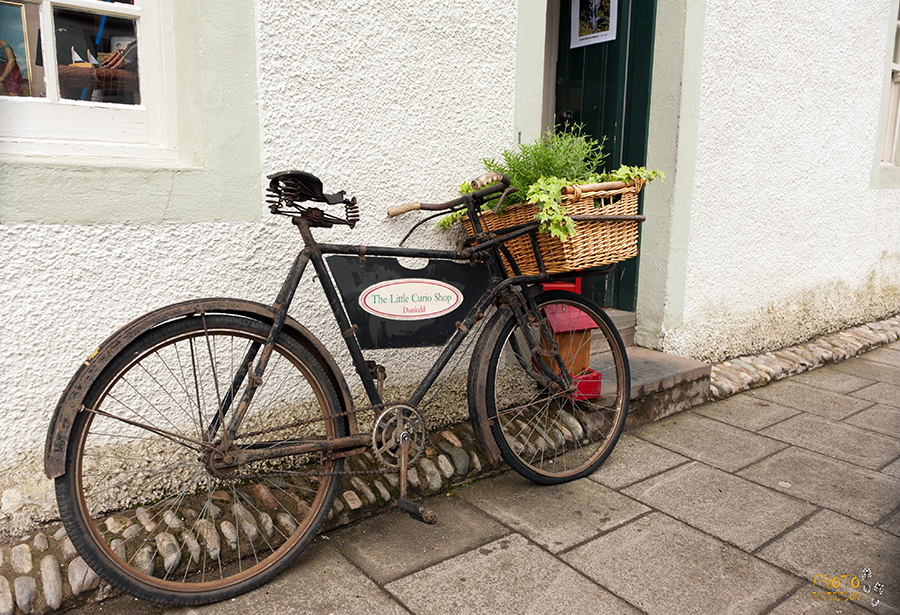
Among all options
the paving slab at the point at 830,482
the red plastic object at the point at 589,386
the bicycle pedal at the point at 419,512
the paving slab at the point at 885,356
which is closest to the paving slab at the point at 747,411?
the paving slab at the point at 830,482

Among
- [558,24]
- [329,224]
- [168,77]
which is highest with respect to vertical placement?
[558,24]

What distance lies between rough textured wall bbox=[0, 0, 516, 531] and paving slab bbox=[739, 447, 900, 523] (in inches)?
59.7

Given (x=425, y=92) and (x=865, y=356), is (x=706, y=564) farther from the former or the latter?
(x=865, y=356)

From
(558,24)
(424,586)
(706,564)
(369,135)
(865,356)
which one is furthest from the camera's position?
(865,356)

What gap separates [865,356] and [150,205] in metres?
5.58

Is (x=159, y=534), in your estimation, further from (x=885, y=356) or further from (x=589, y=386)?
(x=885, y=356)

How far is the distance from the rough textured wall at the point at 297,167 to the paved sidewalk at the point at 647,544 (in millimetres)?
793

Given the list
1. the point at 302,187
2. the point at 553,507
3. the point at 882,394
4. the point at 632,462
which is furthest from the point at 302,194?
the point at 882,394

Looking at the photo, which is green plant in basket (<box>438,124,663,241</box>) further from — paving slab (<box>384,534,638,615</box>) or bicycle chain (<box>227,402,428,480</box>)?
paving slab (<box>384,534,638,615</box>)

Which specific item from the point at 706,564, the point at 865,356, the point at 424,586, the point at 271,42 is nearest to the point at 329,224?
the point at 271,42

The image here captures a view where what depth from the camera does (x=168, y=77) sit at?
8.02 feet

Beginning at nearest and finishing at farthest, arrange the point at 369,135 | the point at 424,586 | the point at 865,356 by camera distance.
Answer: the point at 424,586, the point at 369,135, the point at 865,356

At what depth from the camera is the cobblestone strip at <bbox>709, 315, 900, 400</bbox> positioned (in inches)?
175

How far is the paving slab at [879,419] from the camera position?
3.80 m
